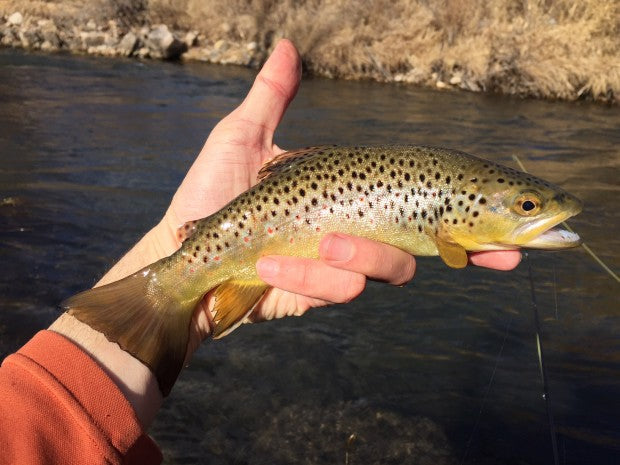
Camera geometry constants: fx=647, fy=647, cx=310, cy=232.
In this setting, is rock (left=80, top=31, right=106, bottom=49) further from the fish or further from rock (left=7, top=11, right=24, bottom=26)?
the fish

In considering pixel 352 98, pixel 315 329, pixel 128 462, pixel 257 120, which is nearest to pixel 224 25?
pixel 352 98

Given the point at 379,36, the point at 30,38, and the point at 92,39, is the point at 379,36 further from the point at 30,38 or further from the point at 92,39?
the point at 30,38

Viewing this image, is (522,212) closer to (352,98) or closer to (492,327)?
(492,327)

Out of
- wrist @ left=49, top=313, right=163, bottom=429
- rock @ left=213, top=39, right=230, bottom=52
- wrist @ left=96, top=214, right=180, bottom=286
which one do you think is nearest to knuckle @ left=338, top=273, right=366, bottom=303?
wrist @ left=49, top=313, right=163, bottom=429

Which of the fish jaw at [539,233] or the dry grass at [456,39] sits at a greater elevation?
the fish jaw at [539,233]

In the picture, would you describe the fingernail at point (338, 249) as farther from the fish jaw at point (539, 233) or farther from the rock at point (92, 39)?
the rock at point (92, 39)

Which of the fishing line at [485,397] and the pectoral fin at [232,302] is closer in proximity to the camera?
the pectoral fin at [232,302]

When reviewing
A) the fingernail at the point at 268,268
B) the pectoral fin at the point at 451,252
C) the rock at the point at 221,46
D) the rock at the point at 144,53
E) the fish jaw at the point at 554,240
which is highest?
the fish jaw at the point at 554,240

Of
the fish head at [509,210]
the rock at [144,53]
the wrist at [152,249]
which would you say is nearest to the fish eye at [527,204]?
the fish head at [509,210]
